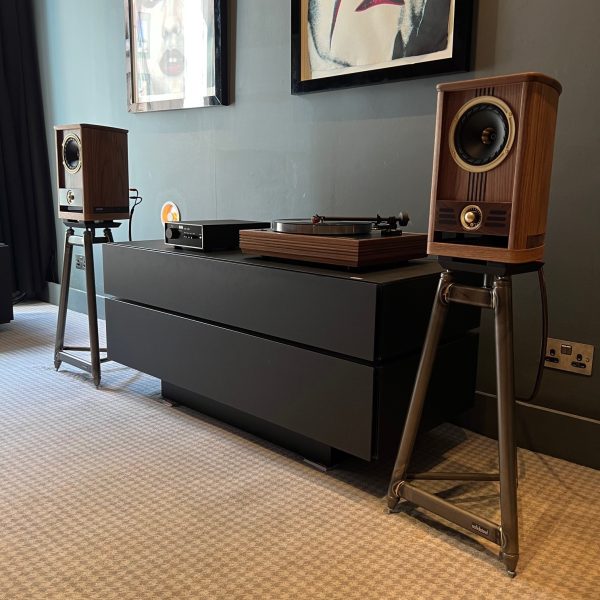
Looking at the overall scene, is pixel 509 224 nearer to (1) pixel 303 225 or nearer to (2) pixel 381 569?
(1) pixel 303 225

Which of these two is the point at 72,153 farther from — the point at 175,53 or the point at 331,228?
the point at 331,228

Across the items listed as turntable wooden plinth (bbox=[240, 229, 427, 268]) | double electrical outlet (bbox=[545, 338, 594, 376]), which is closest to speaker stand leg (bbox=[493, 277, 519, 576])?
turntable wooden plinth (bbox=[240, 229, 427, 268])

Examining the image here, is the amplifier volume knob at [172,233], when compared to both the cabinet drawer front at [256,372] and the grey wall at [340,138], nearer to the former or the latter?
the cabinet drawer front at [256,372]

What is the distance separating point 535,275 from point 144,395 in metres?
1.40

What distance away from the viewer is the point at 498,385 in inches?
46.5

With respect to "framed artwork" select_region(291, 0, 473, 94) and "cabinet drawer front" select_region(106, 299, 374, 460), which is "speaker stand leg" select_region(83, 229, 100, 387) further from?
"framed artwork" select_region(291, 0, 473, 94)

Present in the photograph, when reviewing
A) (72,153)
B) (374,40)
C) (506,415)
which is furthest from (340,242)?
(72,153)

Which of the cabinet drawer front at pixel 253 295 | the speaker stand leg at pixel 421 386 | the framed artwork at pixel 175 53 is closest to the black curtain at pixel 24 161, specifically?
the framed artwork at pixel 175 53

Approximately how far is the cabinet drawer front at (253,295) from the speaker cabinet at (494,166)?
25cm

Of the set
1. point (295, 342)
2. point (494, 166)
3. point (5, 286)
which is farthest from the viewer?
point (5, 286)

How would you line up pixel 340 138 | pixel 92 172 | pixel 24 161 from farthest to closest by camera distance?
1. pixel 24 161
2. pixel 92 172
3. pixel 340 138

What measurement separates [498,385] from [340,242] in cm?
50

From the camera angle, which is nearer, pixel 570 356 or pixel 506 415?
pixel 506 415

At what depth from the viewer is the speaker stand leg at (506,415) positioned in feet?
3.83
